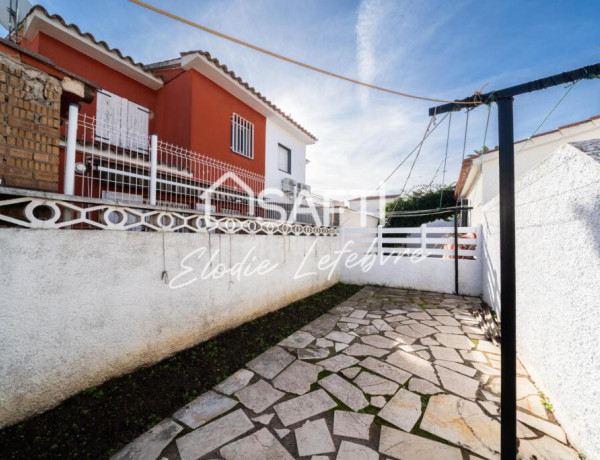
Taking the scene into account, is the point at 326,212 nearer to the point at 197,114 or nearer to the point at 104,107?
the point at 197,114

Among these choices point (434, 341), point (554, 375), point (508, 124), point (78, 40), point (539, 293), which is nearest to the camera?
point (508, 124)

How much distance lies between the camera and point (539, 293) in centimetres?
274

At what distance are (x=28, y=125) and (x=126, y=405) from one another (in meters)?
2.86

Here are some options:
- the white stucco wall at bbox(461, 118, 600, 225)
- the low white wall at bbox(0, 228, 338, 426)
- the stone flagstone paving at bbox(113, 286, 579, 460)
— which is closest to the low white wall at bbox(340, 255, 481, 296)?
the white stucco wall at bbox(461, 118, 600, 225)

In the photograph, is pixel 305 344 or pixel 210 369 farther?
pixel 305 344

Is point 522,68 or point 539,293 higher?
point 522,68

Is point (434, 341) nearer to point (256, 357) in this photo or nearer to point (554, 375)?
point (554, 375)

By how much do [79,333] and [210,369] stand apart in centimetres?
142

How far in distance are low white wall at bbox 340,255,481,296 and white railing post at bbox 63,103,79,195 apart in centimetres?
696

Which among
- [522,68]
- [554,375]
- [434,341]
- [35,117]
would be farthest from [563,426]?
[35,117]

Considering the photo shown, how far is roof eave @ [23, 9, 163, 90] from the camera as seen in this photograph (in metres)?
5.34

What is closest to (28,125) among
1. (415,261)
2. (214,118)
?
(214,118)

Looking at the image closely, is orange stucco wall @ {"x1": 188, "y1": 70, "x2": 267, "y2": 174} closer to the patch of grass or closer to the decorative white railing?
the decorative white railing

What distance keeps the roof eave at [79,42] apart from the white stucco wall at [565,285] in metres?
9.22
